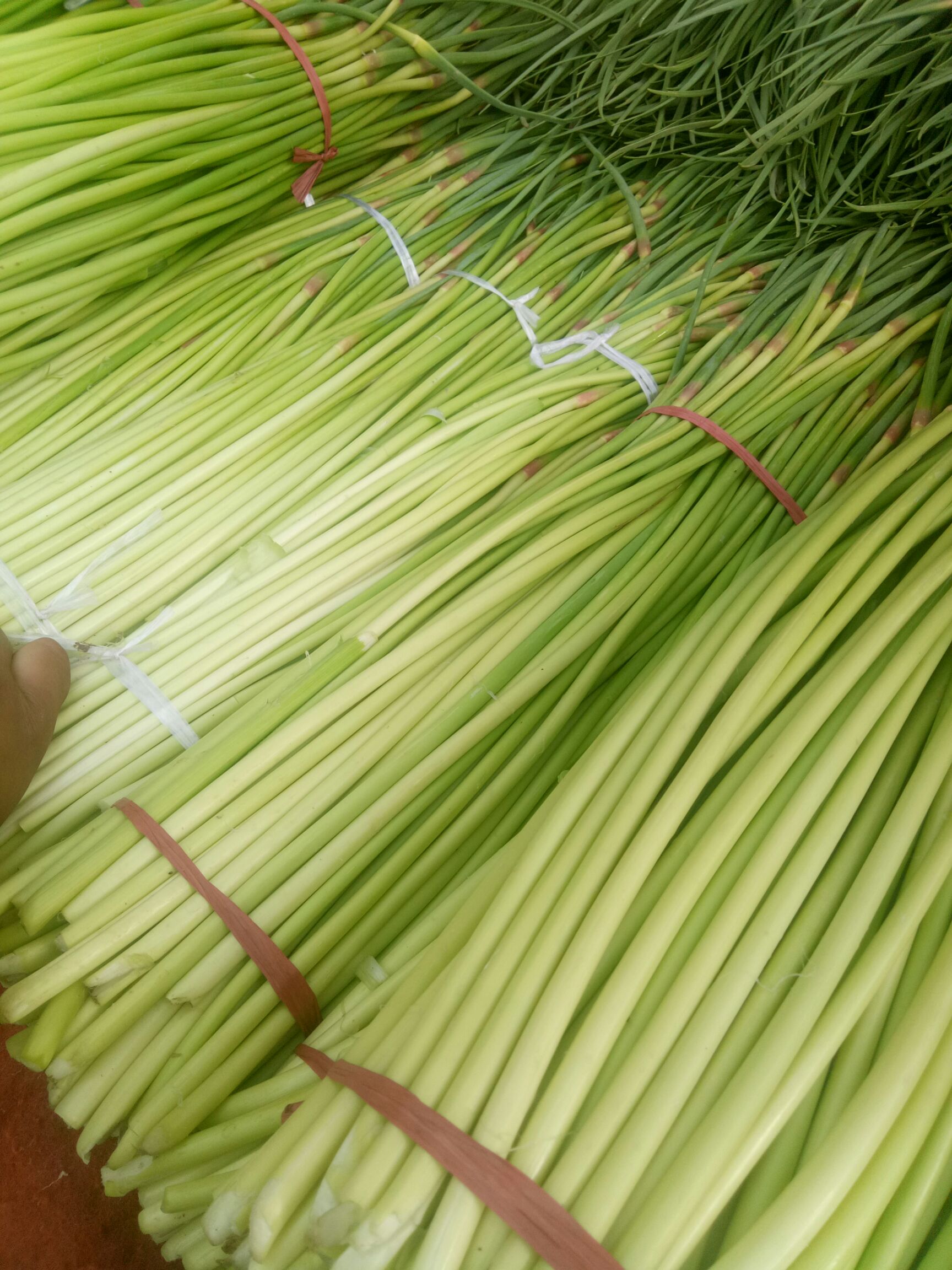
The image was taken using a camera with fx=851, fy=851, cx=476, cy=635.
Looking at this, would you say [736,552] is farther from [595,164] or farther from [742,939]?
[595,164]

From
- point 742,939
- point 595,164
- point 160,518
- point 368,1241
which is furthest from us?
point 595,164

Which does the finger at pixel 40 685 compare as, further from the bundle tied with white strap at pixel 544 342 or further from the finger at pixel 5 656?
the bundle tied with white strap at pixel 544 342

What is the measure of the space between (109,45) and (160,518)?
25.6 inches

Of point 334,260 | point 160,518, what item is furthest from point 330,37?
point 160,518

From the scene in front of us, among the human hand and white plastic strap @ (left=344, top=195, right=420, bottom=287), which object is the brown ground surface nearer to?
Result: the human hand

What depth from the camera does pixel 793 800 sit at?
2.25 ft

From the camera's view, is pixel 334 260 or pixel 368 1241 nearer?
pixel 368 1241

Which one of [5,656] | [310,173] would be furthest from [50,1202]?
[310,173]

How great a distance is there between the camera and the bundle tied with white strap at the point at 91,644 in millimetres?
993

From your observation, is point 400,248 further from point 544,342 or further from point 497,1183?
point 497,1183

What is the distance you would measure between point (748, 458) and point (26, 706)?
94 cm

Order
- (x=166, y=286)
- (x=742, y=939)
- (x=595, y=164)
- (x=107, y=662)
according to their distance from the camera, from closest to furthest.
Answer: (x=742, y=939)
(x=107, y=662)
(x=166, y=286)
(x=595, y=164)

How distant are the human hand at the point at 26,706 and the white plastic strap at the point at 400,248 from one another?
85 cm

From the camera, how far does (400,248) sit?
1444 mm
